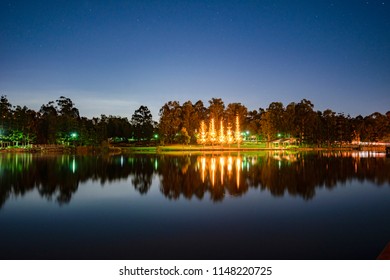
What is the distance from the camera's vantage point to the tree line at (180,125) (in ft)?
179

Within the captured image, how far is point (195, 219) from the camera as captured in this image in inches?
341

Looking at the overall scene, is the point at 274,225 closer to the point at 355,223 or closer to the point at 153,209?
the point at 355,223

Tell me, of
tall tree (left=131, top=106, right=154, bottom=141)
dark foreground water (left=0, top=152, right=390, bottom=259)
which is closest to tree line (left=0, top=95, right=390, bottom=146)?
tall tree (left=131, top=106, right=154, bottom=141)

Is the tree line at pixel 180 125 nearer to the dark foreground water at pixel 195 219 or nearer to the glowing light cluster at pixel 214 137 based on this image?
the glowing light cluster at pixel 214 137

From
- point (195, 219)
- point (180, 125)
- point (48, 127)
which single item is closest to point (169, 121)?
point (180, 125)

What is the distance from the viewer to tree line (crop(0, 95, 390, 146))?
54688 mm

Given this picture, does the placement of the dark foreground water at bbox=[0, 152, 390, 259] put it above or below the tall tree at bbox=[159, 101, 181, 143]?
below

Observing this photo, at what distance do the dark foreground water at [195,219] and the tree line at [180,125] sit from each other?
1615 inches

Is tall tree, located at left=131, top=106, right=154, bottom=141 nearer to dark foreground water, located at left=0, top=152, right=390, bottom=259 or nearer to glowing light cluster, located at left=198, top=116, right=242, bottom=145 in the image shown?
glowing light cluster, located at left=198, top=116, right=242, bottom=145

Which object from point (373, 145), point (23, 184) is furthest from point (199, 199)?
point (373, 145)

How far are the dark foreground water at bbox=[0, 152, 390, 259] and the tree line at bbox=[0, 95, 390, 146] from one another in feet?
135

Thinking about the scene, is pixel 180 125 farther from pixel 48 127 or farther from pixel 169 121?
pixel 48 127

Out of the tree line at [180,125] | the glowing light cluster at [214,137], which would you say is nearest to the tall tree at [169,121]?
the tree line at [180,125]

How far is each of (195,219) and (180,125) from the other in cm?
5696
